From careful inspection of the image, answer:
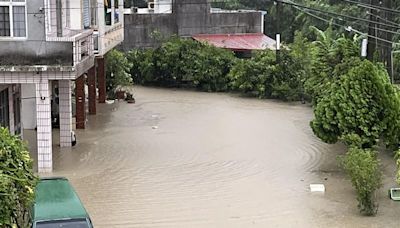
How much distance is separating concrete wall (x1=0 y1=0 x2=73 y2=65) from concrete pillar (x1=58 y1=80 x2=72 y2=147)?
324 centimetres

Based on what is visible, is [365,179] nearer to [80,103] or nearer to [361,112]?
[361,112]

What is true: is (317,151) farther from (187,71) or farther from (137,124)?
(187,71)

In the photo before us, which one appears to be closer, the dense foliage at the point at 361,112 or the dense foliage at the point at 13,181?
the dense foliage at the point at 13,181

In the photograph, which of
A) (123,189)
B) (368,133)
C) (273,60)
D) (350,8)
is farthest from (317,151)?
(350,8)

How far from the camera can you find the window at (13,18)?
1510 centimetres

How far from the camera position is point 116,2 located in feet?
84.1

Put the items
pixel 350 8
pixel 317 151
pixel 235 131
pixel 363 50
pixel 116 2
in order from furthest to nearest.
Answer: pixel 350 8 < pixel 116 2 < pixel 235 131 < pixel 363 50 < pixel 317 151

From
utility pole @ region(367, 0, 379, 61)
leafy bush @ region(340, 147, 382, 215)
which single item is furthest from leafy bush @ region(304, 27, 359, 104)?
leafy bush @ region(340, 147, 382, 215)

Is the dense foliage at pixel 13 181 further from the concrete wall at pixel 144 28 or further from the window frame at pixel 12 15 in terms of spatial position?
the concrete wall at pixel 144 28

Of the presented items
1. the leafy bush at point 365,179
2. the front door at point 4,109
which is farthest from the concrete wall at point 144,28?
the leafy bush at point 365,179

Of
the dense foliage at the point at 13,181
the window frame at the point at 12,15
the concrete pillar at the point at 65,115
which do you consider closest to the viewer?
the dense foliage at the point at 13,181

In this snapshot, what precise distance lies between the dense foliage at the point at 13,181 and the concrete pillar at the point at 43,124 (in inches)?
316

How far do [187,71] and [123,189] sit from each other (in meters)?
15.6

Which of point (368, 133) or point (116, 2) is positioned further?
point (116, 2)
